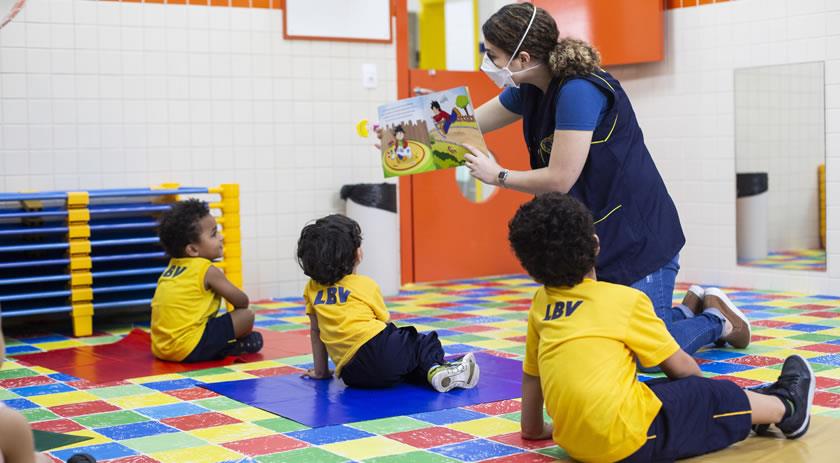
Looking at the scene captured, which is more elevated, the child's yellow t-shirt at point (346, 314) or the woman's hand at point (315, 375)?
the child's yellow t-shirt at point (346, 314)

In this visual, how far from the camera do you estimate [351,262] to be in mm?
3822

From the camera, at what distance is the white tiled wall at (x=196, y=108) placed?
6008 mm

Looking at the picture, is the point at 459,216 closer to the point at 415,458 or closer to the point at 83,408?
the point at 83,408

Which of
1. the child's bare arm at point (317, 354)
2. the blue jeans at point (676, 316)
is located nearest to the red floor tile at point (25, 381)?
the child's bare arm at point (317, 354)

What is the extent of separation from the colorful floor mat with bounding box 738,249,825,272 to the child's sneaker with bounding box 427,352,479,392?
139 inches

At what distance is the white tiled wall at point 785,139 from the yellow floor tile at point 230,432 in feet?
14.8

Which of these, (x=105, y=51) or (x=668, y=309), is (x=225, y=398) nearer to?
(x=668, y=309)

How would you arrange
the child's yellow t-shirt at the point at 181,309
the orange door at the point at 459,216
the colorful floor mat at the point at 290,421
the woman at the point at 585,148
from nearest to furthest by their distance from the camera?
1. the colorful floor mat at the point at 290,421
2. the woman at the point at 585,148
3. the child's yellow t-shirt at the point at 181,309
4. the orange door at the point at 459,216

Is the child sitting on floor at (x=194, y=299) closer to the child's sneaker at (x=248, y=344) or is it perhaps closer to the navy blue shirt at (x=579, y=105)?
the child's sneaker at (x=248, y=344)

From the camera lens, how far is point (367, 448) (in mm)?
2990

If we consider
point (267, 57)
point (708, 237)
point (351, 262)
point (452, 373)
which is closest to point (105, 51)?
point (267, 57)

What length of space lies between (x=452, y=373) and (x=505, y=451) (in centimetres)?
85

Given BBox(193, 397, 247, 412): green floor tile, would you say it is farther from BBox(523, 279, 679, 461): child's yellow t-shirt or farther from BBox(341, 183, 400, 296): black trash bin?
BBox(341, 183, 400, 296): black trash bin

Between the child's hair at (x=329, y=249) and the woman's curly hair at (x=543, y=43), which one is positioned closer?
the woman's curly hair at (x=543, y=43)
